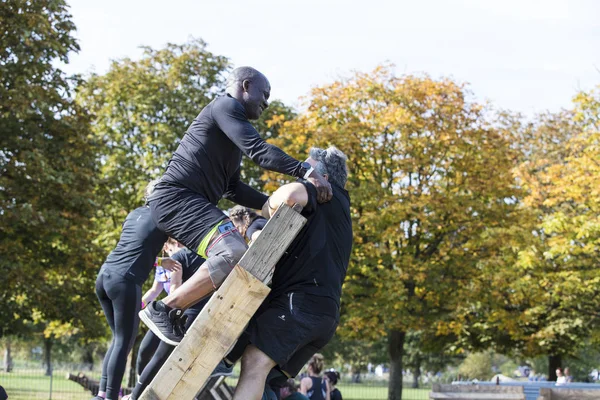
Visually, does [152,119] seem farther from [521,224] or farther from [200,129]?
[200,129]

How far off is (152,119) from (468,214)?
14.8 m

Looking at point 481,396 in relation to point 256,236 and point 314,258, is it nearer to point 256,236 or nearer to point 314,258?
point 314,258

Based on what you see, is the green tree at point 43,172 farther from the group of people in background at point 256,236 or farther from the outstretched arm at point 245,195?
the group of people in background at point 256,236

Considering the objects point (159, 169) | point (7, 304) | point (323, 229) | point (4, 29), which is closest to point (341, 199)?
point (323, 229)

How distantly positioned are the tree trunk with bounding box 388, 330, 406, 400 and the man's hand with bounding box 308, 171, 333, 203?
25991mm

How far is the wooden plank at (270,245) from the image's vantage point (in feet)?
14.7

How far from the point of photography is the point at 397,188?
102ft

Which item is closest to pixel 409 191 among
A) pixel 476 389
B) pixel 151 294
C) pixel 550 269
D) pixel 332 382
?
pixel 550 269

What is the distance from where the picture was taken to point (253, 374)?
15.6 feet

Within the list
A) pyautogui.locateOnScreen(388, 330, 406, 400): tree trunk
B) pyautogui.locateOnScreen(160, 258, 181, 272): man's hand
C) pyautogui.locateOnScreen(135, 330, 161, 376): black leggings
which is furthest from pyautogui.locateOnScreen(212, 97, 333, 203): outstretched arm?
pyautogui.locateOnScreen(388, 330, 406, 400): tree trunk

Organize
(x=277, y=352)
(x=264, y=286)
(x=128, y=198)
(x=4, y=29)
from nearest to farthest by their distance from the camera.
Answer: (x=264, y=286) < (x=277, y=352) < (x=4, y=29) < (x=128, y=198)

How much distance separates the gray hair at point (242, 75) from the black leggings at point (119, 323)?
2.14 meters

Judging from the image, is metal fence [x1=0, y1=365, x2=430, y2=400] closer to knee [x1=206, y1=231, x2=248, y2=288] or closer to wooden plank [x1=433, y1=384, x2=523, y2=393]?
wooden plank [x1=433, y1=384, x2=523, y2=393]

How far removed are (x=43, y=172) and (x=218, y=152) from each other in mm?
19658
